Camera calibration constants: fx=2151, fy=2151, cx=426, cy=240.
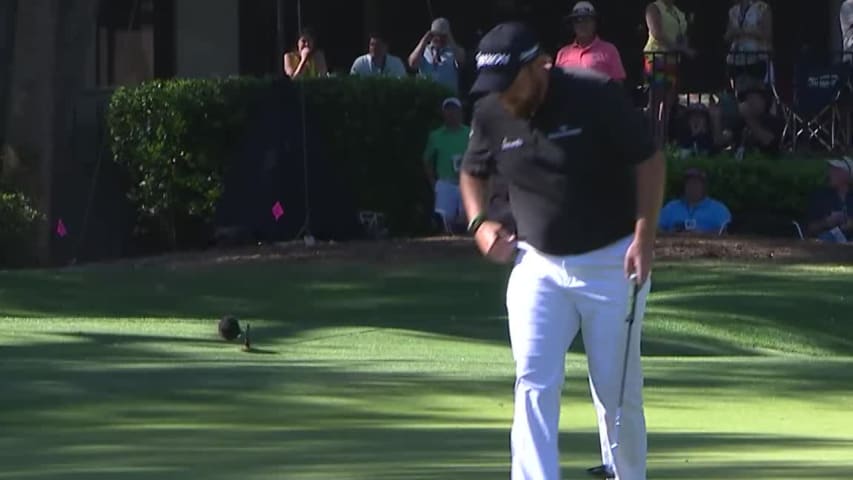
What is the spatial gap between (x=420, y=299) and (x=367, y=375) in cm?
587

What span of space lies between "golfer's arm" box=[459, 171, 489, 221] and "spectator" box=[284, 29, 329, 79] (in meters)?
15.2

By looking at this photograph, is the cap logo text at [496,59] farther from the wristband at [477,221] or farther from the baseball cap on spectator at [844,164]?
the baseball cap on spectator at [844,164]

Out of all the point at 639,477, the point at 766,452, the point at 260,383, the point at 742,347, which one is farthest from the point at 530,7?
the point at 639,477

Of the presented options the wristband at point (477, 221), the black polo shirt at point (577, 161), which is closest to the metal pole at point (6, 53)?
the wristband at point (477, 221)

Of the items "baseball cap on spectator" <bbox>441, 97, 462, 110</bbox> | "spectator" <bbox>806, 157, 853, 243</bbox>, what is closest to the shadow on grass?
"spectator" <bbox>806, 157, 853, 243</bbox>

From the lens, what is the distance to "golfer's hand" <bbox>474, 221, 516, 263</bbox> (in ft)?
23.8

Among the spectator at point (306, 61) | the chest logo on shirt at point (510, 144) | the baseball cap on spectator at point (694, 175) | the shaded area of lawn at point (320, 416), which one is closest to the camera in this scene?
the chest logo on shirt at point (510, 144)

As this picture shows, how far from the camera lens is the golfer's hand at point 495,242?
7242 millimetres

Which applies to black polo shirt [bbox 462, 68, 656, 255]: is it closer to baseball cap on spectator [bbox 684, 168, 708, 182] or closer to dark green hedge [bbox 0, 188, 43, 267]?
baseball cap on spectator [bbox 684, 168, 708, 182]

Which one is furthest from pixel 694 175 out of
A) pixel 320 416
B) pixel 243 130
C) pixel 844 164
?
pixel 320 416

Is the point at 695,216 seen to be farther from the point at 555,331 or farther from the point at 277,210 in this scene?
the point at 555,331

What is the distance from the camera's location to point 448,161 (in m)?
21.7

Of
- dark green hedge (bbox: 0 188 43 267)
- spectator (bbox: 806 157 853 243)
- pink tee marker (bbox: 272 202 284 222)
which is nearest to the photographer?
spectator (bbox: 806 157 853 243)

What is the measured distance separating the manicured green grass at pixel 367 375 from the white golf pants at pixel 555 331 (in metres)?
1.11
